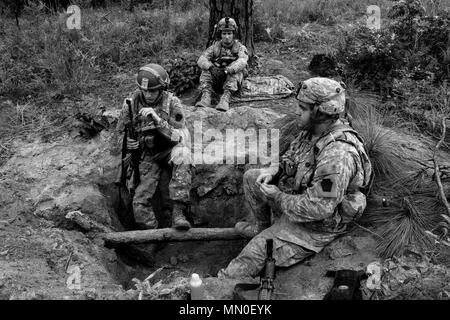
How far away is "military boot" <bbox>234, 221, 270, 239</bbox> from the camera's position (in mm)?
4984

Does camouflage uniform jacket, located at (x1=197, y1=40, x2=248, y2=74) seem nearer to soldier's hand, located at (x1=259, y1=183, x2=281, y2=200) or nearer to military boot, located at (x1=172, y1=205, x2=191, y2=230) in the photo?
military boot, located at (x1=172, y1=205, x2=191, y2=230)

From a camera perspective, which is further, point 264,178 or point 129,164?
point 129,164

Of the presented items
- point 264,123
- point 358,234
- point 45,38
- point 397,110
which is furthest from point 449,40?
point 45,38

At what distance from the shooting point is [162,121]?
546 centimetres

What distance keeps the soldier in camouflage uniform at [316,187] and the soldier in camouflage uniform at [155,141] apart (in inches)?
45.9

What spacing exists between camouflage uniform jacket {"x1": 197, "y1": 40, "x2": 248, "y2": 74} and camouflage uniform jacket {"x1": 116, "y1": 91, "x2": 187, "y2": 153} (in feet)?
5.50

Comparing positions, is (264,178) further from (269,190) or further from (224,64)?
(224,64)

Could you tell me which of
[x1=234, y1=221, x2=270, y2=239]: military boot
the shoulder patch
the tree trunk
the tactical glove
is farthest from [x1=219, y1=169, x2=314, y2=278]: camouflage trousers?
the tree trunk

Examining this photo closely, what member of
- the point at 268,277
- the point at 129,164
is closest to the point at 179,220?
the point at 129,164

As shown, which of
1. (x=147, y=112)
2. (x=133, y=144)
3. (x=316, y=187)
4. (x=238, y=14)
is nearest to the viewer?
(x=316, y=187)

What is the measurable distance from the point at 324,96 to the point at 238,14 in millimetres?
3971

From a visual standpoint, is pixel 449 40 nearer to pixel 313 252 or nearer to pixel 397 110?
pixel 397 110

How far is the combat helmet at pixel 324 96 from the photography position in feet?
14.1

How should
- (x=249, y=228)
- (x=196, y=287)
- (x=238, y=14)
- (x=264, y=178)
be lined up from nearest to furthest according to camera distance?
→ (x=196, y=287) → (x=264, y=178) → (x=249, y=228) → (x=238, y=14)
